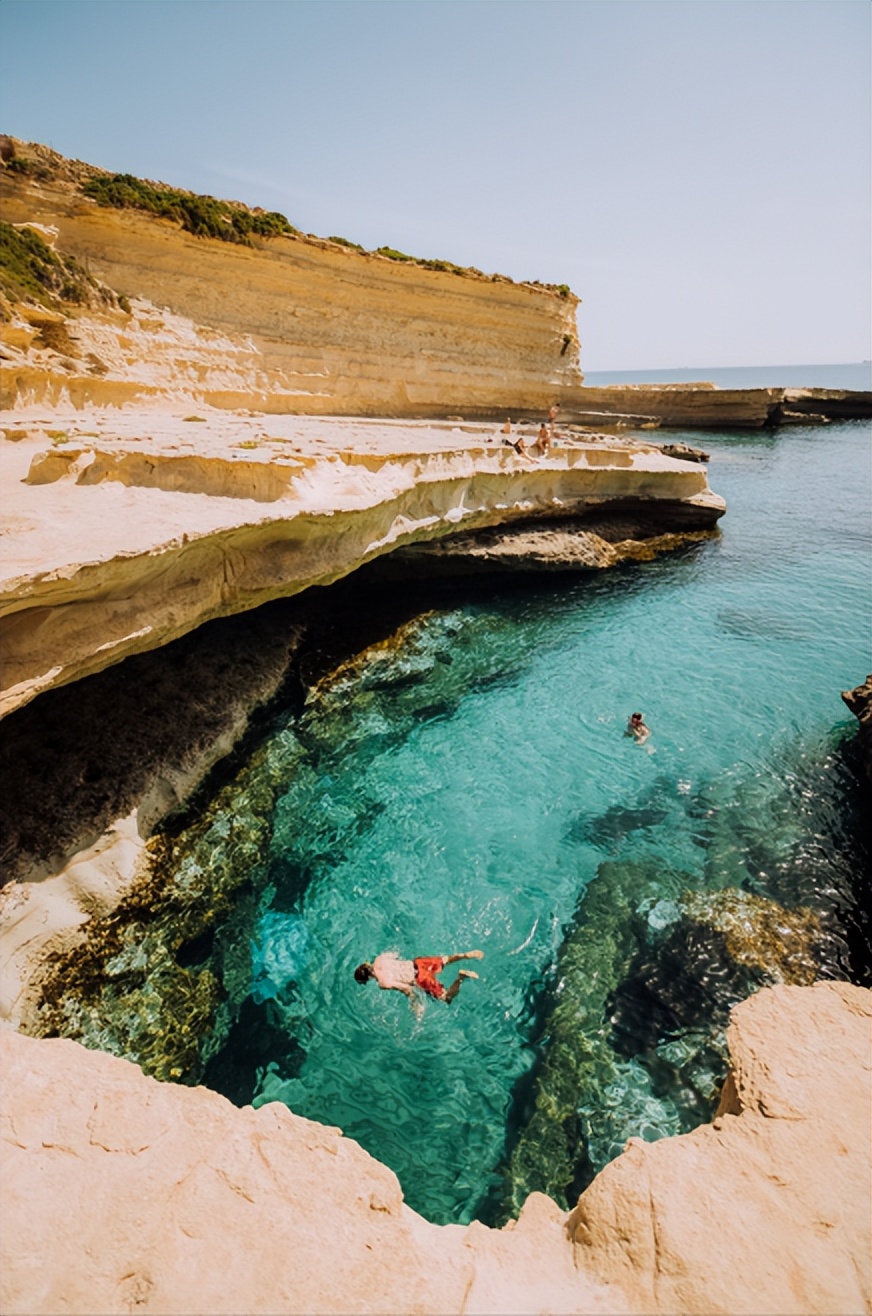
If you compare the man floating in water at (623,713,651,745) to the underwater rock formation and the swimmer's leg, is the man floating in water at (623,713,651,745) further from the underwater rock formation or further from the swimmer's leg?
the swimmer's leg

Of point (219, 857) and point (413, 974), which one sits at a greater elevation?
point (219, 857)

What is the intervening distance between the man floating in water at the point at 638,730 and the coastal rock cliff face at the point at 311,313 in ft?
45.7

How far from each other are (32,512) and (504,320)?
26.0 m

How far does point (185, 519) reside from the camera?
6.84 m

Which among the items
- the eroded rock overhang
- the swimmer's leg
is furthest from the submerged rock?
the eroded rock overhang

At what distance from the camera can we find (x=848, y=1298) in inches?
94.5

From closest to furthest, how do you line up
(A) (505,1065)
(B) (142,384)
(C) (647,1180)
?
(C) (647,1180) < (A) (505,1065) < (B) (142,384)

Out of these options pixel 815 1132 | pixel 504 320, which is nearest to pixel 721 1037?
pixel 815 1132

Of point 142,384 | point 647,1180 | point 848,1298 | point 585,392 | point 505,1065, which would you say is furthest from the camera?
point 585,392

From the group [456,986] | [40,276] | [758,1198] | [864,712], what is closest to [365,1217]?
[758,1198]

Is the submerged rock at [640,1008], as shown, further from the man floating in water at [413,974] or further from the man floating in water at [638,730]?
the man floating in water at [638,730]

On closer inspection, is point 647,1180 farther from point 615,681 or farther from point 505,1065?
point 615,681

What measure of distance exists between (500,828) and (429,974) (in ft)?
8.08

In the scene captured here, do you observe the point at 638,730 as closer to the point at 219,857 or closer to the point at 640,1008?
the point at 640,1008
